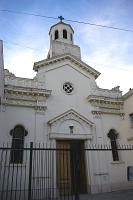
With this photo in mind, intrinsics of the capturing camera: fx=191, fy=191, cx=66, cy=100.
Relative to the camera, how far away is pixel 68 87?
15.9 m

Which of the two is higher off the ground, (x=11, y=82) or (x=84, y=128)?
(x=11, y=82)

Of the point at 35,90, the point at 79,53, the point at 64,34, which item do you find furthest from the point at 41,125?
the point at 64,34

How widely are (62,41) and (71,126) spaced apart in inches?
365

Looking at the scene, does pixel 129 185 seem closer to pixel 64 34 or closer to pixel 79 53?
pixel 79 53

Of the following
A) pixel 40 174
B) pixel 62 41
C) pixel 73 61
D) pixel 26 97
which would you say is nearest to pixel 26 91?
pixel 26 97

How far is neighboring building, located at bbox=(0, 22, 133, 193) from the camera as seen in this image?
13195 mm

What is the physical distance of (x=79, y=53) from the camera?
63.7 ft

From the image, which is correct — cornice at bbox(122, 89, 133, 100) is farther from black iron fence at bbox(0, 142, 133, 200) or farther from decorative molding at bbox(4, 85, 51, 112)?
decorative molding at bbox(4, 85, 51, 112)

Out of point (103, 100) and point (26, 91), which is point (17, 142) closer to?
point (26, 91)

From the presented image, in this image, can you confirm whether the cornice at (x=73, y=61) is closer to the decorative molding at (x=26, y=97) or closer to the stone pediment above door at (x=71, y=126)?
the decorative molding at (x=26, y=97)

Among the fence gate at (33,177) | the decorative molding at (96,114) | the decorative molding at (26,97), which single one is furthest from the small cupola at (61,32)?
the fence gate at (33,177)

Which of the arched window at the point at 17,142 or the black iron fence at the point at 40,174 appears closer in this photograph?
the black iron fence at the point at 40,174

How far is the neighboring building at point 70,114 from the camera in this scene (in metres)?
13.2

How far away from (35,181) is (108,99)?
8.67 meters
